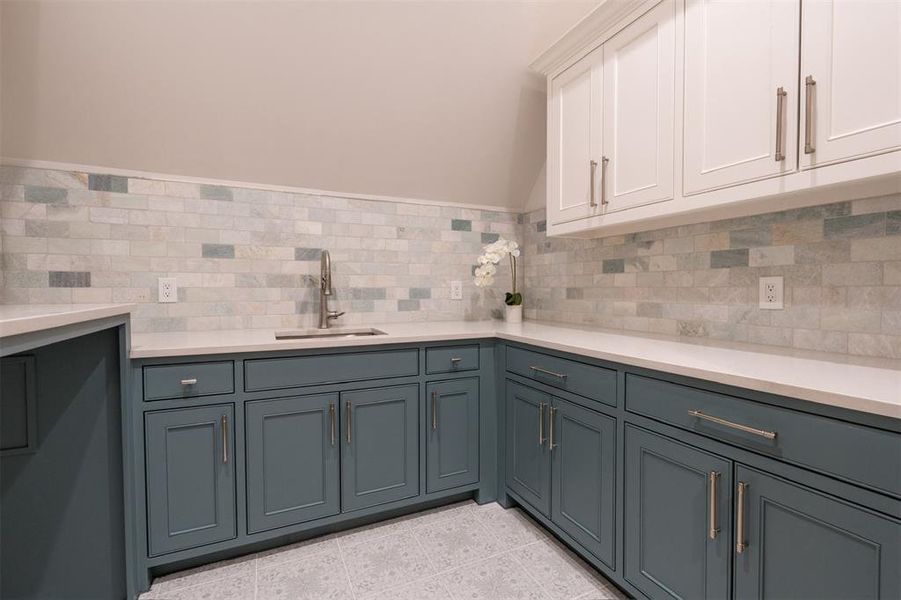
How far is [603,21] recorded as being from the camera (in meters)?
1.83

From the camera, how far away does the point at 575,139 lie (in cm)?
208

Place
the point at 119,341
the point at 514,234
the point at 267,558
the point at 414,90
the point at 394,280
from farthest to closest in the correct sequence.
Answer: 1. the point at 514,234
2. the point at 394,280
3. the point at 414,90
4. the point at 267,558
5. the point at 119,341

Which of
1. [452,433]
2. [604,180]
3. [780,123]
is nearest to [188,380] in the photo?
[452,433]

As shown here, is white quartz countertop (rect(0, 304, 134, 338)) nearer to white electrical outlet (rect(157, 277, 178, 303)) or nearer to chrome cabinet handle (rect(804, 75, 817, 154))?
white electrical outlet (rect(157, 277, 178, 303))

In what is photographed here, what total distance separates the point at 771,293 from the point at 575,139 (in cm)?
107

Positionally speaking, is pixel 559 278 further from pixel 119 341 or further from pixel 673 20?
pixel 119 341

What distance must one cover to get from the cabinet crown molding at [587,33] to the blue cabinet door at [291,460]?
1.93 m

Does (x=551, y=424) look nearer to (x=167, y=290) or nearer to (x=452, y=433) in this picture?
(x=452, y=433)

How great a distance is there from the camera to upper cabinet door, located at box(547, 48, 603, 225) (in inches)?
76.9

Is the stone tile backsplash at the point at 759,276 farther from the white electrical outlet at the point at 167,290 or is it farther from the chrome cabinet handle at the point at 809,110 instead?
the white electrical outlet at the point at 167,290

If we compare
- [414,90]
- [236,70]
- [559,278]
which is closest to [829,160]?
[559,278]

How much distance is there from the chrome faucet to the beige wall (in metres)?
0.45

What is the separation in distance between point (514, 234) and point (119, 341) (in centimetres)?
230

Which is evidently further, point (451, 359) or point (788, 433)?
point (451, 359)
